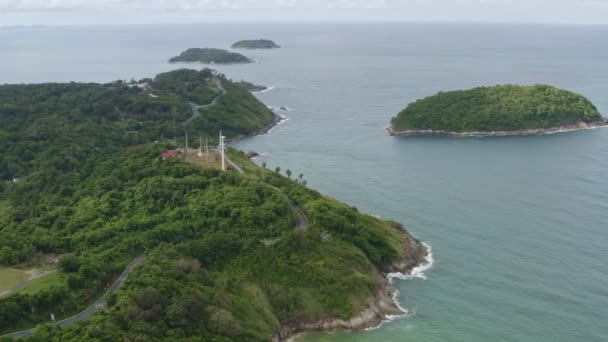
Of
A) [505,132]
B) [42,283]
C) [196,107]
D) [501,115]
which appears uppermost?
[501,115]

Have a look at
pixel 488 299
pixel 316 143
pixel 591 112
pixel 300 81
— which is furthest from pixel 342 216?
pixel 300 81

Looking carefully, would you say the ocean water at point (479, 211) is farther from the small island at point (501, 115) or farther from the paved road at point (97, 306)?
A: the paved road at point (97, 306)

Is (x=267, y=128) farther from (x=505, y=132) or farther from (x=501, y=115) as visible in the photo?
(x=505, y=132)

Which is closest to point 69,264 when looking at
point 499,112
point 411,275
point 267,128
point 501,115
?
point 411,275

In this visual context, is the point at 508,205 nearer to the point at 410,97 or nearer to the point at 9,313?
the point at 9,313

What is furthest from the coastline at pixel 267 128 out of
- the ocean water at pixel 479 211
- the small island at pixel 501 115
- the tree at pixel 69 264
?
the tree at pixel 69 264

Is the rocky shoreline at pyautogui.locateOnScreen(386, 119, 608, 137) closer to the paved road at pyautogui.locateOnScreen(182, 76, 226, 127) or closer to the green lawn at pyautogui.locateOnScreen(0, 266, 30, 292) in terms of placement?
the paved road at pyautogui.locateOnScreen(182, 76, 226, 127)
